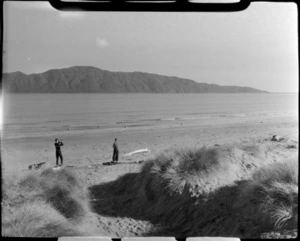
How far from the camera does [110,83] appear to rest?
55656 mm

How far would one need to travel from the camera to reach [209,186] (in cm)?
514

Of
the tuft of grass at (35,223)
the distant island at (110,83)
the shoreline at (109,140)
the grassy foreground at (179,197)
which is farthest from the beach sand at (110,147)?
the distant island at (110,83)

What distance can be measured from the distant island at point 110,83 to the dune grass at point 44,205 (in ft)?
127

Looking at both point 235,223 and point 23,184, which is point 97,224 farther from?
point 235,223

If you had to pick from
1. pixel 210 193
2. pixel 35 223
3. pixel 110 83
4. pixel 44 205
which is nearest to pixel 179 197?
pixel 210 193

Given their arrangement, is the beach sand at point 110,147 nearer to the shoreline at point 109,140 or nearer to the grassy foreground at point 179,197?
the shoreline at point 109,140

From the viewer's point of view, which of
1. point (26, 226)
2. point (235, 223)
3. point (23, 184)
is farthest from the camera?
point (23, 184)

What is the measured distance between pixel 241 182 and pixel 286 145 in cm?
312

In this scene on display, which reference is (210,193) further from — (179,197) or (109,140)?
(109,140)

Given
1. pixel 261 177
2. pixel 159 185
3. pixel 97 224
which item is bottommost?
pixel 97 224

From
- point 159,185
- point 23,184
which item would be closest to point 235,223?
point 159,185

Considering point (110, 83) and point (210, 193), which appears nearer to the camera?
point (210, 193)

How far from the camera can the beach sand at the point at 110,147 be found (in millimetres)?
5027

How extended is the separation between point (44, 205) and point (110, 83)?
171 feet
